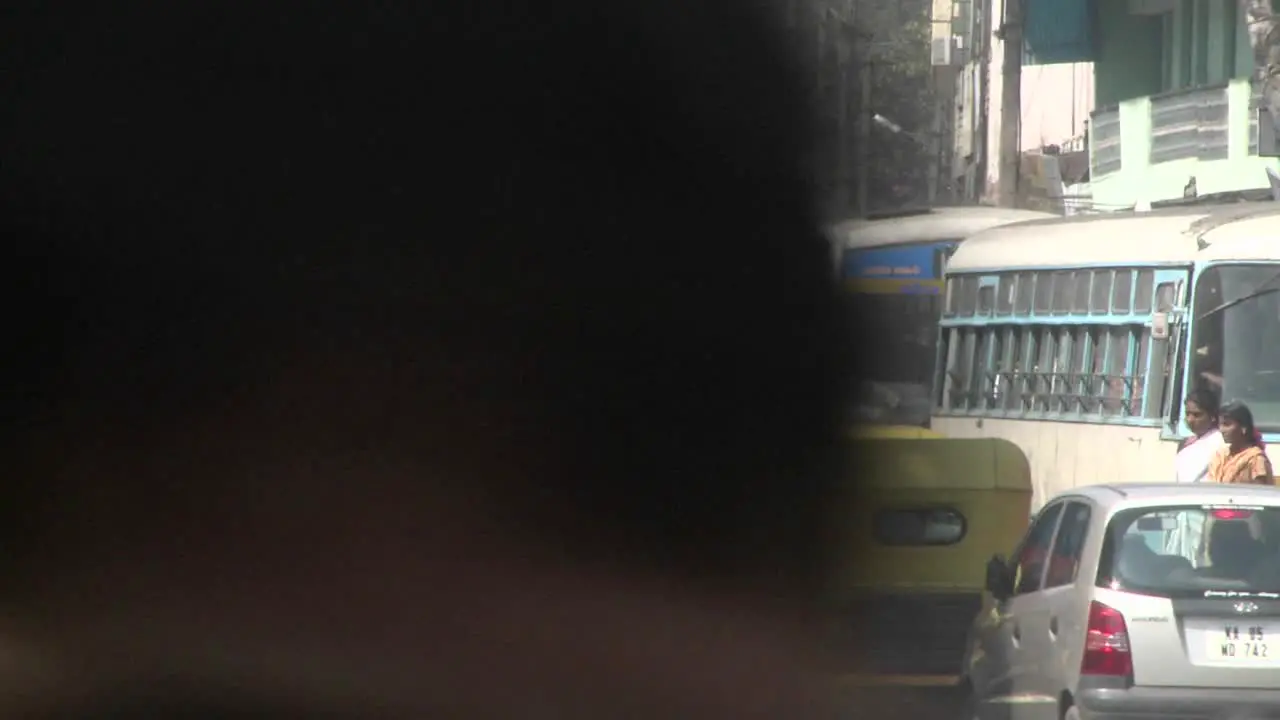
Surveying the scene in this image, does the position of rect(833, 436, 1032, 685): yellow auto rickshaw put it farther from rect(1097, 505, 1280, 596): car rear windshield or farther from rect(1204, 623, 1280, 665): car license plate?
rect(1204, 623, 1280, 665): car license plate

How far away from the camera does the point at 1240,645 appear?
693 cm

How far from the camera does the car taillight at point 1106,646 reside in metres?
6.94

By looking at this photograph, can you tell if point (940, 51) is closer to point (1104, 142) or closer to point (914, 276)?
point (1104, 142)

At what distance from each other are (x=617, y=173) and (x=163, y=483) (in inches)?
87.8

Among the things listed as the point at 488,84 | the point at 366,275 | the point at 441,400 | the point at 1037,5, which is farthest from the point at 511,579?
the point at 1037,5

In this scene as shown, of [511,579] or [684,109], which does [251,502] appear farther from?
[684,109]

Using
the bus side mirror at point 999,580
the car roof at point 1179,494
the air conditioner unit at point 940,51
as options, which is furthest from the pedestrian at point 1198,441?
the air conditioner unit at point 940,51

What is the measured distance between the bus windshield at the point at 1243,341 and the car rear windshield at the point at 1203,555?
6038mm

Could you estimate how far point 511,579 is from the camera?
27.5 ft

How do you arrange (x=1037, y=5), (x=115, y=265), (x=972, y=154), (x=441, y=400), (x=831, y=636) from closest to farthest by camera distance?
(x=115, y=265)
(x=441, y=400)
(x=831, y=636)
(x=1037, y=5)
(x=972, y=154)

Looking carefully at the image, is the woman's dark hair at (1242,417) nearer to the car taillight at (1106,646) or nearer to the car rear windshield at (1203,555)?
the car rear windshield at (1203,555)

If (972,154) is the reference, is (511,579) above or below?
below

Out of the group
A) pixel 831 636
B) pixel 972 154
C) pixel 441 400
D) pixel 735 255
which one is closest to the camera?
pixel 441 400

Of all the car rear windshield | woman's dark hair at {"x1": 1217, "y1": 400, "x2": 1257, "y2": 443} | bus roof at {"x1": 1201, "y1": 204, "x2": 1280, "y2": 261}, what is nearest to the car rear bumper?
the car rear windshield
